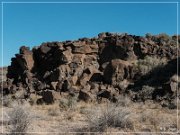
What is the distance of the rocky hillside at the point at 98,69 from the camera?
26.5 metres

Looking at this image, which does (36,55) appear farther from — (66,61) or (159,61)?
(159,61)

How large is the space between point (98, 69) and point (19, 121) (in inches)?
921

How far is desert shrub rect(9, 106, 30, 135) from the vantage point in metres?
11.2

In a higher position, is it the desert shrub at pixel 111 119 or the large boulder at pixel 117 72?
the large boulder at pixel 117 72

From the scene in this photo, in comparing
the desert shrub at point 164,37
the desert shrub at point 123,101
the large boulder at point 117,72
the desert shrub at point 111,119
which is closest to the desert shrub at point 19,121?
the desert shrub at point 111,119

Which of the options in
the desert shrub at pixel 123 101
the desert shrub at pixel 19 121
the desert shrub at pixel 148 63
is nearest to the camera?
the desert shrub at pixel 19 121

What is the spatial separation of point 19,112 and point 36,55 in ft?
92.3

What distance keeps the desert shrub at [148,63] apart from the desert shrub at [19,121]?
20.4m

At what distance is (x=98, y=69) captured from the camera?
114 feet

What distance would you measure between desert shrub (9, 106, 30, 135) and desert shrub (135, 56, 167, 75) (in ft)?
67.0

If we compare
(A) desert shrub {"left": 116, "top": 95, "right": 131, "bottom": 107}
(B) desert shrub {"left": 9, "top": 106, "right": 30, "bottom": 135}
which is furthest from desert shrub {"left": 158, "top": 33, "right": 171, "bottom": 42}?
(B) desert shrub {"left": 9, "top": 106, "right": 30, "bottom": 135}

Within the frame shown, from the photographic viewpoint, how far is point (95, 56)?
36.4 m

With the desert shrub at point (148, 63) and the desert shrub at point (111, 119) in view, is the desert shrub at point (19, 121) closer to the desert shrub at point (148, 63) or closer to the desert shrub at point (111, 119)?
the desert shrub at point (111, 119)

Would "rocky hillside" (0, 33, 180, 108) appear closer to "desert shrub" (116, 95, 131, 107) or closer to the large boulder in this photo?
the large boulder
